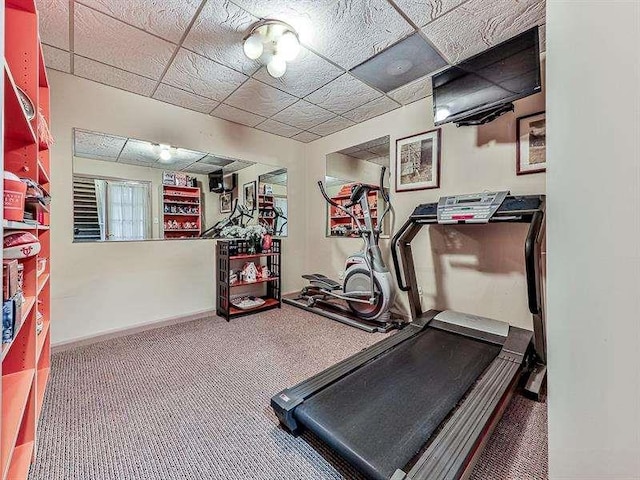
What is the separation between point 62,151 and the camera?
2520 millimetres

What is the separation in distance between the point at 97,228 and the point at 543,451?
3.84 m

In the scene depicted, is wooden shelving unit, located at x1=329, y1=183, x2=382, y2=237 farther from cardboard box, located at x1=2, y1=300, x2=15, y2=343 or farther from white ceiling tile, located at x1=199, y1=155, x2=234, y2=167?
cardboard box, located at x1=2, y1=300, x2=15, y2=343

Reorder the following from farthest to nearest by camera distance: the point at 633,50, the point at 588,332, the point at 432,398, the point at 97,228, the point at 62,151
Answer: the point at 97,228 < the point at 62,151 < the point at 432,398 < the point at 588,332 < the point at 633,50

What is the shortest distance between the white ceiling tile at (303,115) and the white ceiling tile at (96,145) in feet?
5.90

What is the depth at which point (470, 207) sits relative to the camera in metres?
2.28

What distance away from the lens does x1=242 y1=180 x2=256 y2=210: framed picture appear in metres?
3.83

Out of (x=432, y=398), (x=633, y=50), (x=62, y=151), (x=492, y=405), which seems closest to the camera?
(x=633, y=50)

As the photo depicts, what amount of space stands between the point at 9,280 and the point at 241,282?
8.55 feet

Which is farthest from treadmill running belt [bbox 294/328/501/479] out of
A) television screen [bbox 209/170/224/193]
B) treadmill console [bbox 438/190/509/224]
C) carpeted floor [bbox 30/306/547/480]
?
television screen [bbox 209/170/224/193]

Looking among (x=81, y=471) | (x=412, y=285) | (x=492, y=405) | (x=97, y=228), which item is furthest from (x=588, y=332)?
(x=97, y=228)

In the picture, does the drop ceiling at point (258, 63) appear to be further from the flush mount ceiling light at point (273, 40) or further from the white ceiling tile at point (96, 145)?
the white ceiling tile at point (96, 145)

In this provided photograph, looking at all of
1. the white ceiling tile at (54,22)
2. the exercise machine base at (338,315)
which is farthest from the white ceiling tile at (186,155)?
the exercise machine base at (338,315)

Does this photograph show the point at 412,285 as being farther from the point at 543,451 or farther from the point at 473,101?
the point at 473,101

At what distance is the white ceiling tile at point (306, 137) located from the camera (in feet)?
13.6
